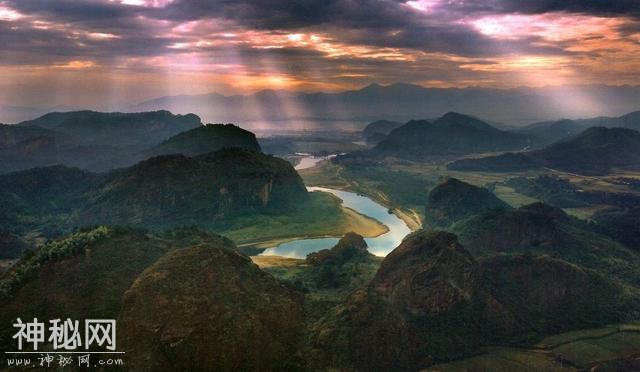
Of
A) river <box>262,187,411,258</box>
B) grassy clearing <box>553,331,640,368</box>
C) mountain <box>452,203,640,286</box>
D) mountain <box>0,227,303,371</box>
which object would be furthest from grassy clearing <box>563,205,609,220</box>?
mountain <box>0,227,303,371</box>

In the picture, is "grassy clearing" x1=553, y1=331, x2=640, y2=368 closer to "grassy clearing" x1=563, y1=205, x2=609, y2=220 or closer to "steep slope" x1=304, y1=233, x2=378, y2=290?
"steep slope" x1=304, y1=233, x2=378, y2=290

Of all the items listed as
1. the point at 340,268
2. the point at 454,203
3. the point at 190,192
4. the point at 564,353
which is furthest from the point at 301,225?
the point at 564,353

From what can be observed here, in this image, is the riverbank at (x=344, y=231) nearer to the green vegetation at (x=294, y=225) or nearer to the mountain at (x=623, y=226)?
the green vegetation at (x=294, y=225)

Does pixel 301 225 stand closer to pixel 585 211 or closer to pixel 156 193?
pixel 156 193

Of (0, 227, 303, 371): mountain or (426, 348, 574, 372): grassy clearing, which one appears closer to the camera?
(0, 227, 303, 371): mountain

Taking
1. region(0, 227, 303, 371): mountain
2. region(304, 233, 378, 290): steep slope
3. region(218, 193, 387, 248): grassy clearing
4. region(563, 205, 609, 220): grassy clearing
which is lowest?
region(218, 193, 387, 248): grassy clearing

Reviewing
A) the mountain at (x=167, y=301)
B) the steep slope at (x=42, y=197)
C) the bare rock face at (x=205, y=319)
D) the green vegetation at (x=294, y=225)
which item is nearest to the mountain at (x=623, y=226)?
the green vegetation at (x=294, y=225)

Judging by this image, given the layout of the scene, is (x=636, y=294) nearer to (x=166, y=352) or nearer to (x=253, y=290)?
(x=253, y=290)
